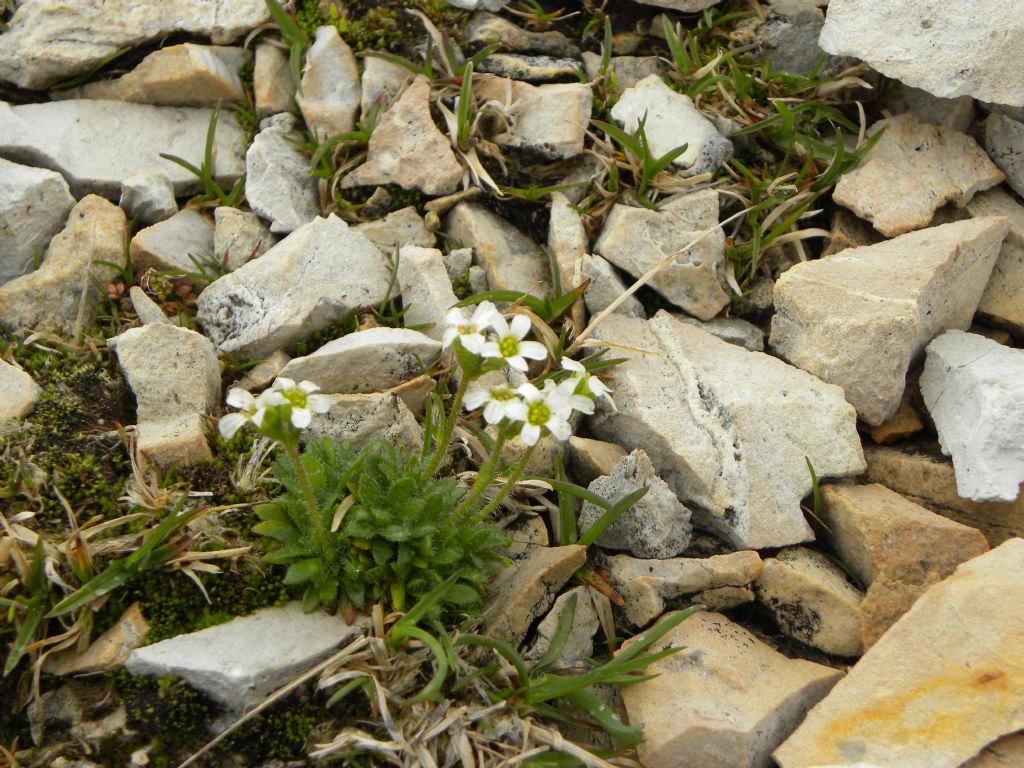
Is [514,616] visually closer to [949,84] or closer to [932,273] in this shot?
[932,273]

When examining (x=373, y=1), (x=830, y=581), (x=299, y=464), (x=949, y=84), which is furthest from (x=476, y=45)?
(x=830, y=581)

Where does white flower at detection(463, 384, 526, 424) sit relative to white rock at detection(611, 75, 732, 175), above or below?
below

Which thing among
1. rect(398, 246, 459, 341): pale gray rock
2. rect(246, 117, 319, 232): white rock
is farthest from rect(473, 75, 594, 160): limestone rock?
rect(246, 117, 319, 232): white rock

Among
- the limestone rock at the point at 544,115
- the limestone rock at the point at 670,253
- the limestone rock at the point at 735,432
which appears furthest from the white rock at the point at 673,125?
the limestone rock at the point at 735,432

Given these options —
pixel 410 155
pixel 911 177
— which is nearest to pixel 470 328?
pixel 410 155

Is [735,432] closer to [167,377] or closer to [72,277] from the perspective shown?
[167,377]

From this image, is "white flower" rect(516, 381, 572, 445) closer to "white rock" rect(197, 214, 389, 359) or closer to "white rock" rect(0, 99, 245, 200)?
"white rock" rect(197, 214, 389, 359)

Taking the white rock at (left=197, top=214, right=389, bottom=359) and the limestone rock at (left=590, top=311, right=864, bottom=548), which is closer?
the limestone rock at (left=590, top=311, right=864, bottom=548)
